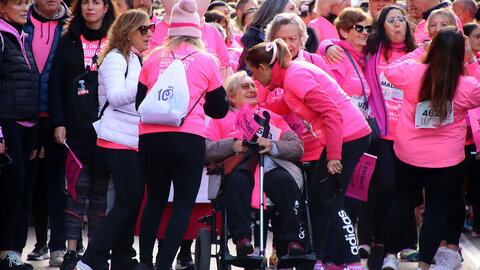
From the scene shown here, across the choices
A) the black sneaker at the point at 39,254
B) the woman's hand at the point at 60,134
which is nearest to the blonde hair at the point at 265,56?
the woman's hand at the point at 60,134

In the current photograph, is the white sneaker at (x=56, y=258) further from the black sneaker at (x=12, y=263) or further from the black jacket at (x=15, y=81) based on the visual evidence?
the black jacket at (x=15, y=81)

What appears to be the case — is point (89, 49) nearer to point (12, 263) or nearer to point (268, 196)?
point (12, 263)

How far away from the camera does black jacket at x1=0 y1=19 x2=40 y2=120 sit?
608cm

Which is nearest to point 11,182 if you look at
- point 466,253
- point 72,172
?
point 72,172

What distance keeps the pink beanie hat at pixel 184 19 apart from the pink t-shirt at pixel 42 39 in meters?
1.91

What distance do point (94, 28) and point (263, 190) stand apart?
7.61 ft

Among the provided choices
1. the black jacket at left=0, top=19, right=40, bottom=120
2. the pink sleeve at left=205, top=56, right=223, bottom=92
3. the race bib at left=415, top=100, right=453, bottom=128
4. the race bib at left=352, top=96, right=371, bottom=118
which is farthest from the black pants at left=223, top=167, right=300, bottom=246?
the black jacket at left=0, top=19, right=40, bottom=120

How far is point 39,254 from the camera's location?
6.72 metres

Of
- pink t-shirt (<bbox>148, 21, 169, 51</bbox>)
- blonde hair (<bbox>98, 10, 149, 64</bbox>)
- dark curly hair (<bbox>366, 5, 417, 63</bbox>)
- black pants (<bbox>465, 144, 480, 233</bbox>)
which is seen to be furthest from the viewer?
black pants (<bbox>465, 144, 480, 233</bbox>)

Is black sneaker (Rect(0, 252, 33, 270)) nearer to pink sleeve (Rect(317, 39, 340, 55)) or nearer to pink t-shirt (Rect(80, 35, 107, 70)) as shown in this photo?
pink t-shirt (Rect(80, 35, 107, 70))

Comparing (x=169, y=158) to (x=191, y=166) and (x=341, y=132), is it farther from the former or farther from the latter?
(x=341, y=132)

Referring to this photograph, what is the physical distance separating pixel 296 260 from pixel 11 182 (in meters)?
2.50

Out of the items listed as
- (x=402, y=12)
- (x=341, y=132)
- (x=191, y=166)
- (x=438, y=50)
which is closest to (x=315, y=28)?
(x=402, y=12)

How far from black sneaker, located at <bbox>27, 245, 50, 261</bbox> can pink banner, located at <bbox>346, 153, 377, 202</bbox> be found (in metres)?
2.82
